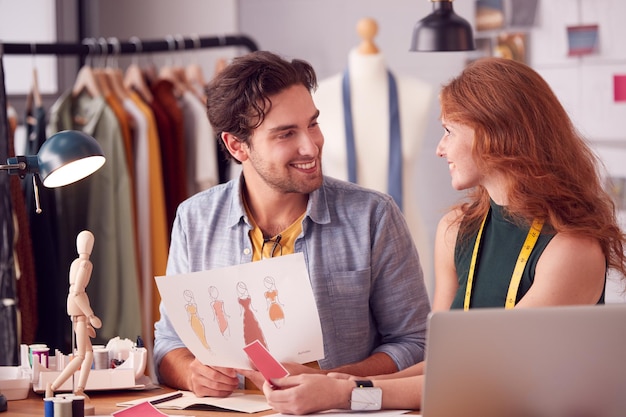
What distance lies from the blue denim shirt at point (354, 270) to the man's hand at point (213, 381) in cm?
30

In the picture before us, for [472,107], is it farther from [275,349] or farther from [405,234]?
[275,349]

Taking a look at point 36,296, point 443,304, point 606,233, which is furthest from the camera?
point 36,296

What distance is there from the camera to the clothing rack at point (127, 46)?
139 inches

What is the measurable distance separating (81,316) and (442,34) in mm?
1306

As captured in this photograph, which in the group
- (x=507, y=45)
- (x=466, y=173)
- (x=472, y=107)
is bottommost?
(x=466, y=173)

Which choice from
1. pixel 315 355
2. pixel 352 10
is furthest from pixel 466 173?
pixel 352 10

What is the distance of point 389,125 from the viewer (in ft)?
11.7

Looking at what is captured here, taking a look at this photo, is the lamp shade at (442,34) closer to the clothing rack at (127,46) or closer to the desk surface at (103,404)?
the desk surface at (103,404)

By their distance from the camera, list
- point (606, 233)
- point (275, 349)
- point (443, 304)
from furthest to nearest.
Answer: point (443, 304), point (606, 233), point (275, 349)

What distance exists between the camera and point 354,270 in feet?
8.13

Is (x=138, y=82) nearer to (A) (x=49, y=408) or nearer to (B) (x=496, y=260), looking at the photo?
(B) (x=496, y=260)

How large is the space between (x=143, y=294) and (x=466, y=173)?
1.80 m

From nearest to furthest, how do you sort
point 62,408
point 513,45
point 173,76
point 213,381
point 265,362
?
point 62,408 < point 265,362 < point 213,381 < point 513,45 < point 173,76

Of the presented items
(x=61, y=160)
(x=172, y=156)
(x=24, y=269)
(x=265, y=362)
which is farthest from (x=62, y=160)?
(x=172, y=156)
